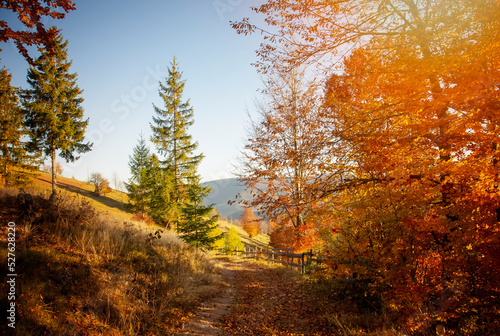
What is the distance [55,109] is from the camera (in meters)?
19.6

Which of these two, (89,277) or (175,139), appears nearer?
(89,277)

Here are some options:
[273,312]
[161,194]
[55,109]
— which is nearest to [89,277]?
[273,312]

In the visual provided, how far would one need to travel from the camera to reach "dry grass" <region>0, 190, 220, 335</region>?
3.79 m

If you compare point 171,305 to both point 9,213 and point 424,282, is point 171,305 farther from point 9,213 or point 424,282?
point 424,282

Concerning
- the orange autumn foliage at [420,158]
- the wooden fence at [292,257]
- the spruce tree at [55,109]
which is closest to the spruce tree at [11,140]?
the spruce tree at [55,109]

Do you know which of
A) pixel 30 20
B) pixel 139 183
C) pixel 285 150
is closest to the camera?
pixel 30 20

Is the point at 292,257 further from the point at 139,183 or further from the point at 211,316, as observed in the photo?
the point at 139,183

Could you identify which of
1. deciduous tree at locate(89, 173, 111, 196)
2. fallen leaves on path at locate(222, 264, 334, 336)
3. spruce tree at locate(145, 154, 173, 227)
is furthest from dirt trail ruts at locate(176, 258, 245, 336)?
deciduous tree at locate(89, 173, 111, 196)

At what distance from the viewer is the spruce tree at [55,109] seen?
62.7 feet

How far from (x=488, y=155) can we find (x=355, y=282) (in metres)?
4.75

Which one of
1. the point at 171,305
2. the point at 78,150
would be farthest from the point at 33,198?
the point at 78,150

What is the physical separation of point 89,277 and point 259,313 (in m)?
4.50

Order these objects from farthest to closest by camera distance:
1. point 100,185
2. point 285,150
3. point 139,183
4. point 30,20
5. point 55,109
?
point 100,185 → point 139,183 → point 55,109 → point 285,150 → point 30,20

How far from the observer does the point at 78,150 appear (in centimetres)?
2147
